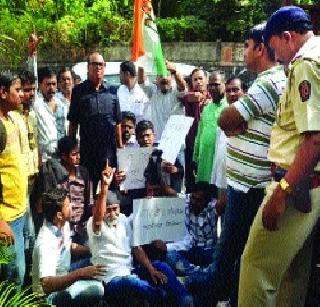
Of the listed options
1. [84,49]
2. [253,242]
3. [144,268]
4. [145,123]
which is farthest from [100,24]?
[253,242]

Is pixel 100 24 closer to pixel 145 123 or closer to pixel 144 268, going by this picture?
pixel 145 123

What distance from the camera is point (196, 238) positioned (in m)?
5.03

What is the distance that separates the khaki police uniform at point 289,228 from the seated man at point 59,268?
4.05 feet

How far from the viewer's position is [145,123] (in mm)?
5641

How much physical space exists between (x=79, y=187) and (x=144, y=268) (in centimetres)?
87

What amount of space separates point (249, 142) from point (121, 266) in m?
1.37

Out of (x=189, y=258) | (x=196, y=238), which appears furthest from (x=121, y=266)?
(x=196, y=238)

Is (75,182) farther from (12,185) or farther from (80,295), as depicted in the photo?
(80,295)

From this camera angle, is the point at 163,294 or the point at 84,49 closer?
the point at 163,294

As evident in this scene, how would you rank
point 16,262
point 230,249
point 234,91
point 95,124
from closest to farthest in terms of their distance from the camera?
1. point 16,262
2. point 230,249
3. point 234,91
4. point 95,124

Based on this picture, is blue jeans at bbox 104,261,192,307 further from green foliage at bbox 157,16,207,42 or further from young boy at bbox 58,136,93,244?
green foliage at bbox 157,16,207,42

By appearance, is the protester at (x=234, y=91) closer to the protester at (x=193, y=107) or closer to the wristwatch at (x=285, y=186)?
the protester at (x=193, y=107)


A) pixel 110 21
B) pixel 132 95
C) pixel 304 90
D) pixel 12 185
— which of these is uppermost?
pixel 110 21

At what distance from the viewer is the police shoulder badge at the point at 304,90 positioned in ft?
9.70
